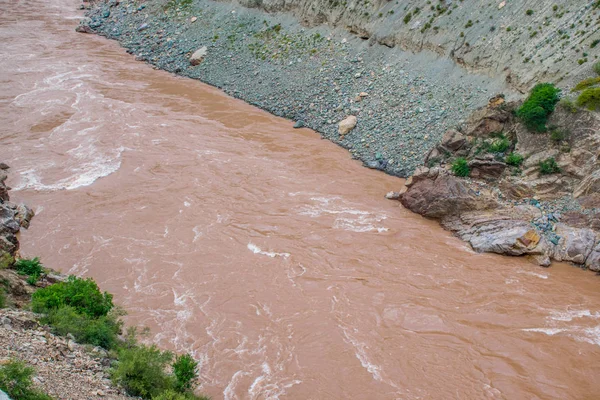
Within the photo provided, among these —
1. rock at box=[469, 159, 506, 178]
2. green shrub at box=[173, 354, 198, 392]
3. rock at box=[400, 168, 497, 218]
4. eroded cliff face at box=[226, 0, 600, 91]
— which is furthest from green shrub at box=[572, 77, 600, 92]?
green shrub at box=[173, 354, 198, 392]

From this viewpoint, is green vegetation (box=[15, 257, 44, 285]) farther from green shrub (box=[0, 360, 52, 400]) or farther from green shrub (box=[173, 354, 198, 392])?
green shrub (box=[0, 360, 52, 400])

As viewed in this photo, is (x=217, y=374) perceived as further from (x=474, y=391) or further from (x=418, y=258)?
(x=418, y=258)

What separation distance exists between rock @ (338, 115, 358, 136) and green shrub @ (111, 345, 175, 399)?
22651 mm

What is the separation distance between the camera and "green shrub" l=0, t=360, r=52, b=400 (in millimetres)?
9961

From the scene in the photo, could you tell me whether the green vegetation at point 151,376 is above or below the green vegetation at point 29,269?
above

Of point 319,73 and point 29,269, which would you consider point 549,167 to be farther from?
point 29,269

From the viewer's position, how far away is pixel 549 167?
83.9 ft

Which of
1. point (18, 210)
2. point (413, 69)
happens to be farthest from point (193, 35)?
point (18, 210)

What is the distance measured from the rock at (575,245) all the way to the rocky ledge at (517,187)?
0.13 feet

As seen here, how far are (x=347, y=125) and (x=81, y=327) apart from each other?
22.8m

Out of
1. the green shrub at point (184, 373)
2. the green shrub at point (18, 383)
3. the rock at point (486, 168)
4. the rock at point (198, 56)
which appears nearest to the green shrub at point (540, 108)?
the rock at point (486, 168)

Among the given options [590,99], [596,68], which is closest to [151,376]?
[590,99]

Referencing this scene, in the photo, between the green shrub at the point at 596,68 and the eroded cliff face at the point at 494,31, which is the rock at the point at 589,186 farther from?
the eroded cliff face at the point at 494,31

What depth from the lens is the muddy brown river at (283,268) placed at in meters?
17.2
